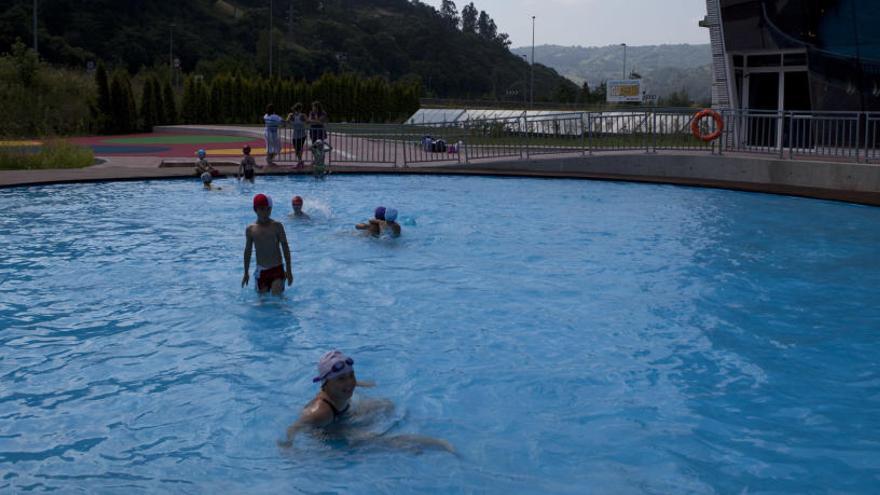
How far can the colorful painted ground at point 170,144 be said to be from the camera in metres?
30.3

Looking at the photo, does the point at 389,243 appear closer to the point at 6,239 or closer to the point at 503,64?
the point at 6,239

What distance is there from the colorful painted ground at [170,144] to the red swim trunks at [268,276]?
19.7m

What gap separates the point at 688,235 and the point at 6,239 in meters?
11.1

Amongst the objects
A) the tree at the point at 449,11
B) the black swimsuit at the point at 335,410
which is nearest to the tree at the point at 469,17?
the tree at the point at 449,11

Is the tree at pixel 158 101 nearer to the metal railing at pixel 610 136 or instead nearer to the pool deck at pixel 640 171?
the pool deck at pixel 640 171

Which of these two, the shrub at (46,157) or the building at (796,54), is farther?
the building at (796,54)

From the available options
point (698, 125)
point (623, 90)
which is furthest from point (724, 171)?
point (623, 90)

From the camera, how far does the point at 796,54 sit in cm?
2478

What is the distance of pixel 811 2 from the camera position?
24.0m

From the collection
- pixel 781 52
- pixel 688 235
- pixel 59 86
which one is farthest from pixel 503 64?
pixel 688 235

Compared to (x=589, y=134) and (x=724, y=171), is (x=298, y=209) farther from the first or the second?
(x=724, y=171)

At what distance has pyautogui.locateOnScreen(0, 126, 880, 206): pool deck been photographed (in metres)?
19.0

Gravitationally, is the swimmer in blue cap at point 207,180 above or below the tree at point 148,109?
below

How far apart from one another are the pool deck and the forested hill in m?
47.5
